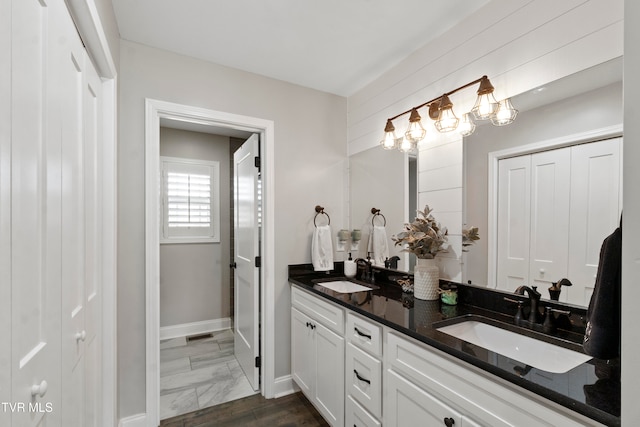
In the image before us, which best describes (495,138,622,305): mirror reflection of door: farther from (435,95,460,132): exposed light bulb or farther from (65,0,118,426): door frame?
(65,0,118,426): door frame

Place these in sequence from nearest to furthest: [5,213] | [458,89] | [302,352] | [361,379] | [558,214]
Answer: [5,213] → [558,214] → [361,379] → [458,89] → [302,352]

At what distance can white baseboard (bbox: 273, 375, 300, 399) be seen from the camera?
2.40 meters

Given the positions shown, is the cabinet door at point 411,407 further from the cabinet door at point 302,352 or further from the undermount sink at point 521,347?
the cabinet door at point 302,352

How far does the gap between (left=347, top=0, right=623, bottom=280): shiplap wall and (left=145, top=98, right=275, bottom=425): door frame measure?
0.94 meters

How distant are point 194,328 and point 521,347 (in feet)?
11.2

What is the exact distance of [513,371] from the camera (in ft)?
3.07

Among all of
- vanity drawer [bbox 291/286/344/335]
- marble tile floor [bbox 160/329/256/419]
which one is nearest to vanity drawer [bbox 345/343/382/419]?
vanity drawer [bbox 291/286/344/335]

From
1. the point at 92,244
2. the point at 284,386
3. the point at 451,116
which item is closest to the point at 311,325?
the point at 284,386

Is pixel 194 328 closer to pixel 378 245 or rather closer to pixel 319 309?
pixel 319 309

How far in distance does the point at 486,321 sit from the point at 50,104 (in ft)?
6.12

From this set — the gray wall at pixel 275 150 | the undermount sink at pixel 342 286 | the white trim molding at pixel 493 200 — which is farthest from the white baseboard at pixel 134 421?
the white trim molding at pixel 493 200

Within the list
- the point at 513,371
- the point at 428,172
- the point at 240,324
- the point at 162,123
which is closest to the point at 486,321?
the point at 513,371

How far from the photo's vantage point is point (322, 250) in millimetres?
2518

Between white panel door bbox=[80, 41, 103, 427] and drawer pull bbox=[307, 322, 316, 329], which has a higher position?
white panel door bbox=[80, 41, 103, 427]
